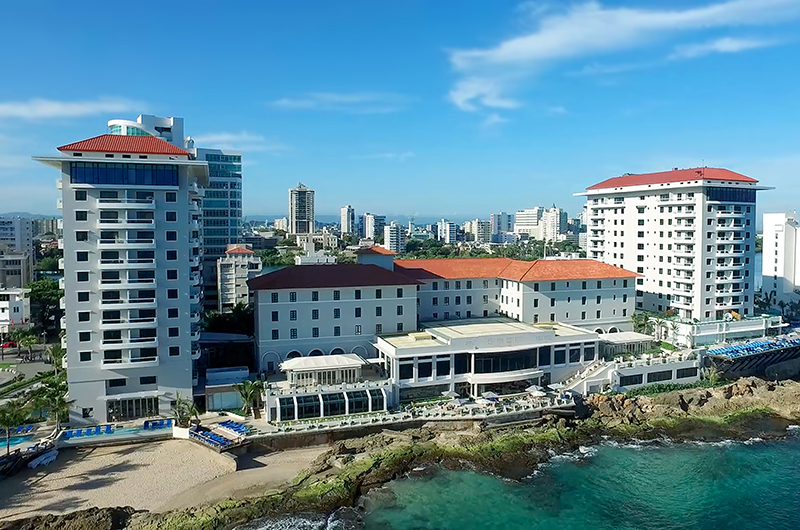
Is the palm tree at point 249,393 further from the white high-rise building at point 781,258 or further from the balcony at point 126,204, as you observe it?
the white high-rise building at point 781,258

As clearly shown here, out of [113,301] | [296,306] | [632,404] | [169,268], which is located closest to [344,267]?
[296,306]

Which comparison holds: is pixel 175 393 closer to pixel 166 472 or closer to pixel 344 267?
pixel 166 472

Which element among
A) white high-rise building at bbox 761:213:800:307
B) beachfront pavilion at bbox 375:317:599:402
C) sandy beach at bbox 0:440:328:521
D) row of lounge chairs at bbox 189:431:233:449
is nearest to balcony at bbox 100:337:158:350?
sandy beach at bbox 0:440:328:521

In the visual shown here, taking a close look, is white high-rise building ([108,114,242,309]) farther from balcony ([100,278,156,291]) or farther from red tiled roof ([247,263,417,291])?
balcony ([100,278,156,291])

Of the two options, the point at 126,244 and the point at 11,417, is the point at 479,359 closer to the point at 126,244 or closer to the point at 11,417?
the point at 126,244

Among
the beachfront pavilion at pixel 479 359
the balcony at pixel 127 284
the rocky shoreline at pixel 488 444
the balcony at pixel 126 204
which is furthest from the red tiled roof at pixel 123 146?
the rocky shoreline at pixel 488 444
